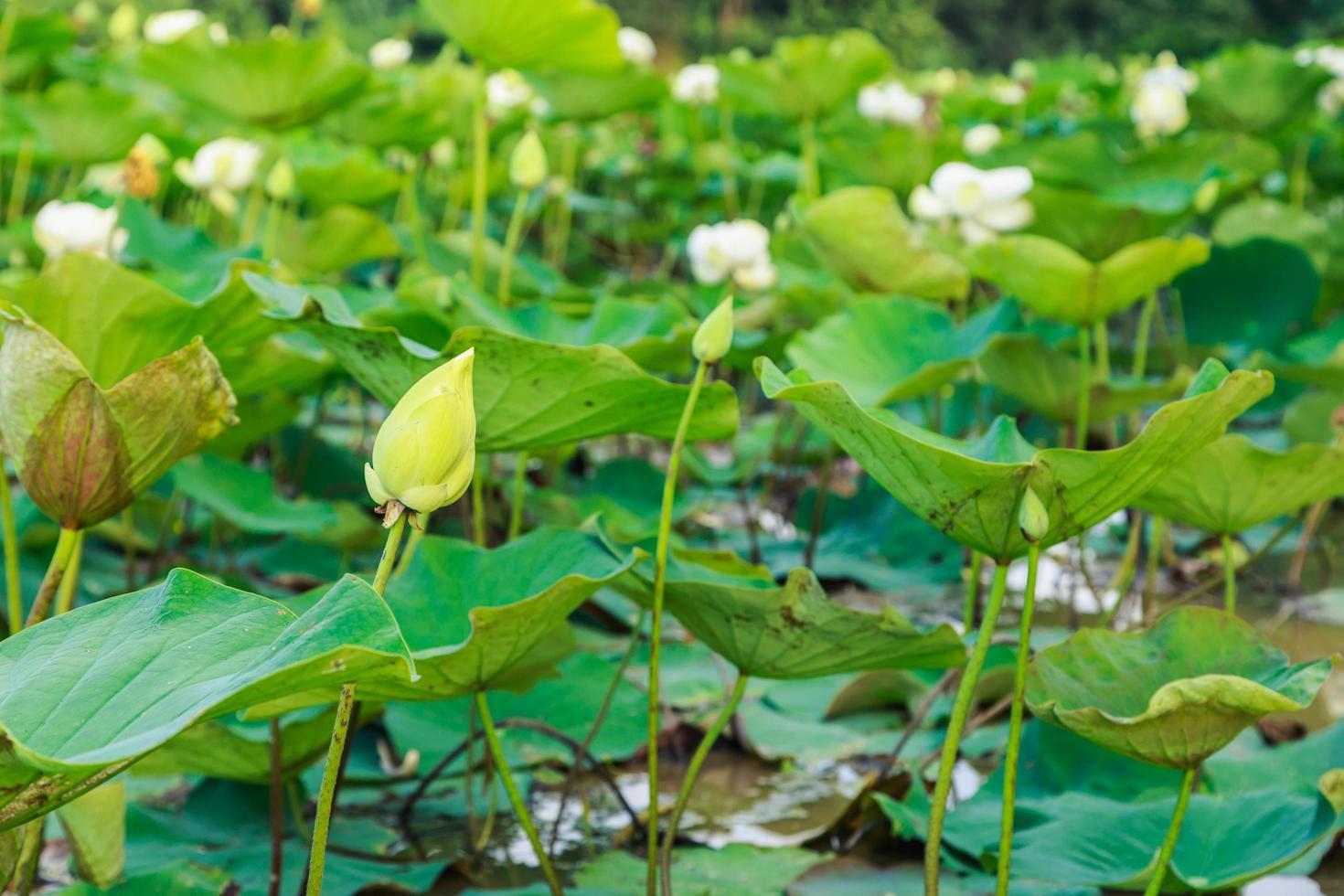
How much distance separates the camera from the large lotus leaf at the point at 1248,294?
6.55 feet

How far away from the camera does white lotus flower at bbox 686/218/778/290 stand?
193cm

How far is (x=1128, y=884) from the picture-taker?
0.89 m

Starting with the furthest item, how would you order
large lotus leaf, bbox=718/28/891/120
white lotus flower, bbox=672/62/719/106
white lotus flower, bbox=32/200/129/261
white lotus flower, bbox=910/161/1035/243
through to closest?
white lotus flower, bbox=672/62/719/106, large lotus leaf, bbox=718/28/891/120, white lotus flower, bbox=910/161/1035/243, white lotus flower, bbox=32/200/129/261

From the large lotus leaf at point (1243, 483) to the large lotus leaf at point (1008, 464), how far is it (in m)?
0.26

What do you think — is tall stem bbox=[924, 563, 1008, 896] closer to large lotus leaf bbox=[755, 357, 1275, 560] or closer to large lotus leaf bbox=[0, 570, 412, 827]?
large lotus leaf bbox=[755, 357, 1275, 560]

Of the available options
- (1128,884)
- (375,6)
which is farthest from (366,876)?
(375,6)

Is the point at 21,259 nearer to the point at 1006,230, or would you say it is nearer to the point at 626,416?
the point at 626,416

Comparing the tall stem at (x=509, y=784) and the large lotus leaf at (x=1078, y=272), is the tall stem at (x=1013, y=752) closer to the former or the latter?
the tall stem at (x=509, y=784)

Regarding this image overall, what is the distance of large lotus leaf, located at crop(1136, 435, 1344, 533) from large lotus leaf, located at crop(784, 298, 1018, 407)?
0.33 m

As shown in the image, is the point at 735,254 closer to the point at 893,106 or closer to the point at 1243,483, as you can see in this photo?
the point at 1243,483

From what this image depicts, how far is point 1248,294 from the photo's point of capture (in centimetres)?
205

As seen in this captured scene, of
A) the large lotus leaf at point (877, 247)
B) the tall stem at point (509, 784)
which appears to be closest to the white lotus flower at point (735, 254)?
the large lotus leaf at point (877, 247)

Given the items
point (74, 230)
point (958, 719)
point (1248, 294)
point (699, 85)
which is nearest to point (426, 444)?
point (958, 719)

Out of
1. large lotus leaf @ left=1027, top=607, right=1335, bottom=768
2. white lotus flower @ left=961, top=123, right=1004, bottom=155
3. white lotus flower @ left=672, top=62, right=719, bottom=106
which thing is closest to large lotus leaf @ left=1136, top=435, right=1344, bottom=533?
large lotus leaf @ left=1027, top=607, right=1335, bottom=768
